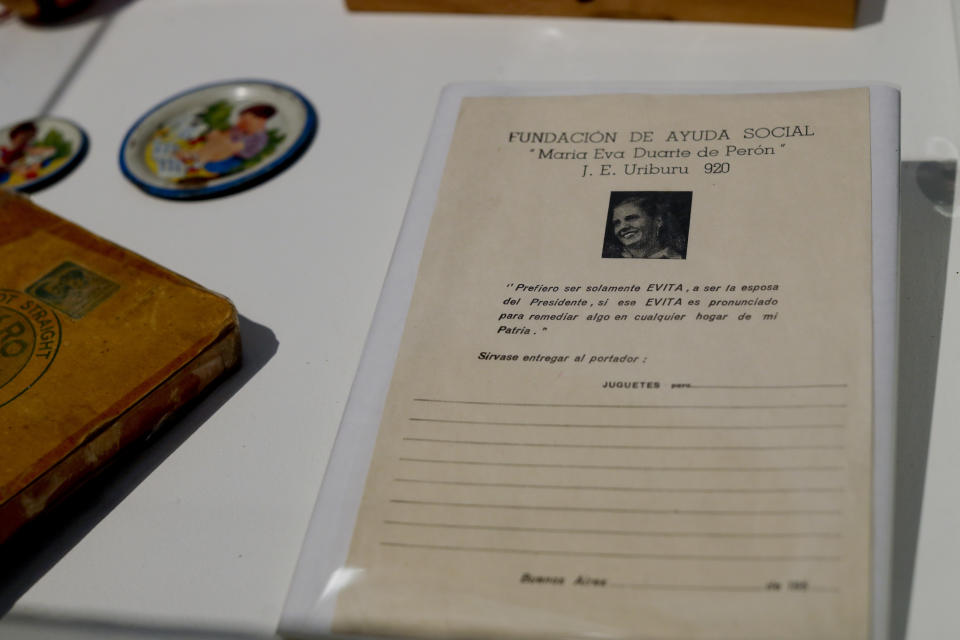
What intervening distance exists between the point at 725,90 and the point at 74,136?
52 cm

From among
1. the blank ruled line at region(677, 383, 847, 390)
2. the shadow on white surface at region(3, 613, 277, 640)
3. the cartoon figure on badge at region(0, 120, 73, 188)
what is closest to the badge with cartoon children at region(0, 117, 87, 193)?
the cartoon figure on badge at region(0, 120, 73, 188)

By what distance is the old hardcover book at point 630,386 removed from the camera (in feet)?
1.44

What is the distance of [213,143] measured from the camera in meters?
0.77

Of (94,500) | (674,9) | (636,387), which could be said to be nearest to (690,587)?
(636,387)

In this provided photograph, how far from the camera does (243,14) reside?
35.9 inches

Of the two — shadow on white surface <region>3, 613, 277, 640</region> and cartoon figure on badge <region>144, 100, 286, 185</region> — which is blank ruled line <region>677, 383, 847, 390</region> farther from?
cartoon figure on badge <region>144, 100, 286, 185</region>

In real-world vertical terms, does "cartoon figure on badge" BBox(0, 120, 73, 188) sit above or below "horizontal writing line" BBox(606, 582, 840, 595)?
above

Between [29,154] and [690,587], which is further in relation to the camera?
[29,154]

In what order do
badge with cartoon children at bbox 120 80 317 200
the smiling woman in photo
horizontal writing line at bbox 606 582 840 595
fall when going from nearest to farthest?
1. horizontal writing line at bbox 606 582 840 595
2. the smiling woman in photo
3. badge with cartoon children at bbox 120 80 317 200

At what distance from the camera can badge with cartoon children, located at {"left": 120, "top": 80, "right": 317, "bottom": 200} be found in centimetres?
74

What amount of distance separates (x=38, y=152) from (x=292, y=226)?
0.26 m

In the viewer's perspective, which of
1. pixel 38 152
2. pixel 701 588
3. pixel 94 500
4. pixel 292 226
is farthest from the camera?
pixel 38 152

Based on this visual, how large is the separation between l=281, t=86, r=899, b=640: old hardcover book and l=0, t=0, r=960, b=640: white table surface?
0.15 ft

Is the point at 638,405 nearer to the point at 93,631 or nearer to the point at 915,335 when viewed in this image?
the point at 915,335
